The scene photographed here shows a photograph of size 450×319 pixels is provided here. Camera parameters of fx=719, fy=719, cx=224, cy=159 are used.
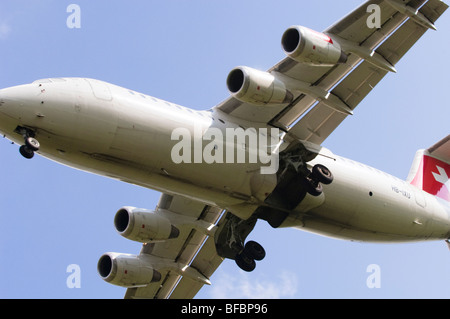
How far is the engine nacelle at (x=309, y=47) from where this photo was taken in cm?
1748

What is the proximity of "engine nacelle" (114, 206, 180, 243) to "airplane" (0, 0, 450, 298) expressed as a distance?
0.11ft

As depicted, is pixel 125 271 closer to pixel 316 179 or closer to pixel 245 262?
pixel 245 262

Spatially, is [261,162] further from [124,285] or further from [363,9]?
[124,285]

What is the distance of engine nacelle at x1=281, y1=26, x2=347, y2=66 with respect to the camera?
17484 mm

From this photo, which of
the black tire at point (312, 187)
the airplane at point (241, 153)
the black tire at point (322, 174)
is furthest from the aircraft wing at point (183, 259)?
the black tire at point (322, 174)

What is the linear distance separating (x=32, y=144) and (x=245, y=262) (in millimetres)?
7147

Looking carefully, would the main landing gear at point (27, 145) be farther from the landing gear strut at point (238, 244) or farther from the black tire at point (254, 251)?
the black tire at point (254, 251)

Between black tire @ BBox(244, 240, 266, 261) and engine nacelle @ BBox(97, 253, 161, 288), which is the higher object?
black tire @ BBox(244, 240, 266, 261)

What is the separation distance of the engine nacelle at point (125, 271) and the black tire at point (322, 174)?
21.0 ft

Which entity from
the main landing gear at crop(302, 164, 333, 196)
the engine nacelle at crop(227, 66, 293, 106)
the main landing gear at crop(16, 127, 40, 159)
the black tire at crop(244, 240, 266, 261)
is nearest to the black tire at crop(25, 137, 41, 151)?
the main landing gear at crop(16, 127, 40, 159)

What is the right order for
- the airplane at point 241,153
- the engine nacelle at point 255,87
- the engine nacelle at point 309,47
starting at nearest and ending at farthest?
the airplane at point 241,153 → the engine nacelle at point 309,47 → the engine nacelle at point 255,87

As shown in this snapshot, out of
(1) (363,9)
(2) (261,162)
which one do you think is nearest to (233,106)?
(2) (261,162)

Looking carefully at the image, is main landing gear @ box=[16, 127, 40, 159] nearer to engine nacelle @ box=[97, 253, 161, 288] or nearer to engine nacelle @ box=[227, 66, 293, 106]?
engine nacelle @ box=[227, 66, 293, 106]

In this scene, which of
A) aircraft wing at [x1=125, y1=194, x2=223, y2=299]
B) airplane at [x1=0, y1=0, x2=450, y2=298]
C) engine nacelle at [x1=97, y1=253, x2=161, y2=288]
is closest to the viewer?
airplane at [x1=0, y1=0, x2=450, y2=298]
